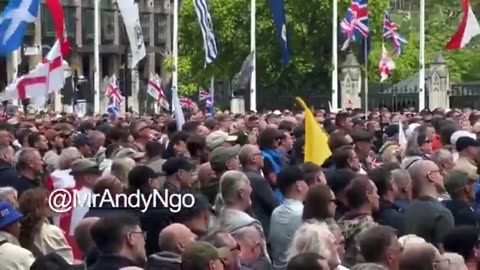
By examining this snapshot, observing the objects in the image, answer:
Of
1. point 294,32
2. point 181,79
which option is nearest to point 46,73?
point 294,32

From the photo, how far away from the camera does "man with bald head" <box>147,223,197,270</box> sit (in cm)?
886

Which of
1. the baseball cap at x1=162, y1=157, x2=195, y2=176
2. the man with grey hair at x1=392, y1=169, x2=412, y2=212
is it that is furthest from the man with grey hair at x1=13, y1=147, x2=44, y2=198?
the man with grey hair at x1=392, y1=169, x2=412, y2=212

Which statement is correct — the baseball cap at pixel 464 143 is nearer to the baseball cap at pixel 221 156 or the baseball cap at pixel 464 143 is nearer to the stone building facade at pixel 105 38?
the baseball cap at pixel 221 156

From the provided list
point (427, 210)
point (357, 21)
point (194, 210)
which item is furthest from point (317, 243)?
point (357, 21)

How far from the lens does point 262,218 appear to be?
12039 millimetres

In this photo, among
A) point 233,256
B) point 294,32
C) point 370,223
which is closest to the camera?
point 233,256

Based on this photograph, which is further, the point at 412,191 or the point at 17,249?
the point at 412,191

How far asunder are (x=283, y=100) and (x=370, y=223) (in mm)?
48209

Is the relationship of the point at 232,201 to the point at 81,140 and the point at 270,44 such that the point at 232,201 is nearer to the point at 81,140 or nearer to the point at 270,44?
the point at 81,140

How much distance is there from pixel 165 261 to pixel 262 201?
3303 mm

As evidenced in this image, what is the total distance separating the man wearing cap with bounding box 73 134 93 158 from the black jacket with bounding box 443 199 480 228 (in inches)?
260

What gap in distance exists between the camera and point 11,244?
9.42 metres

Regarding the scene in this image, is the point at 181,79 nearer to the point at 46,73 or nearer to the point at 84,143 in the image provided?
the point at 46,73

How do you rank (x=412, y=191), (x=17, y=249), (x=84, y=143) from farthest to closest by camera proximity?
(x=84, y=143) → (x=412, y=191) → (x=17, y=249)
